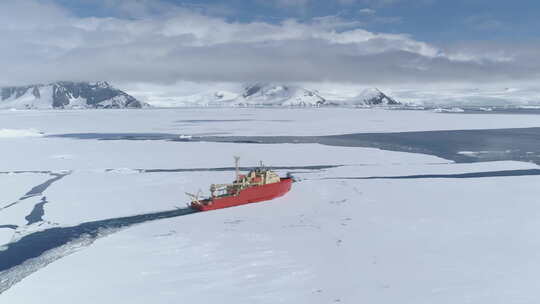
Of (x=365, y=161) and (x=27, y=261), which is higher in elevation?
(x=365, y=161)

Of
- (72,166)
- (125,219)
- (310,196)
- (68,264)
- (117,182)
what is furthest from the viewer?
(72,166)

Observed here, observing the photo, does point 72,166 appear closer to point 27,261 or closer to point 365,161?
point 27,261

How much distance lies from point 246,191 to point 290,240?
608 centimetres

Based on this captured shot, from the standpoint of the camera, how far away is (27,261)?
13.1 m

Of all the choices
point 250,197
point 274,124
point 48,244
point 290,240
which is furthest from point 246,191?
point 274,124

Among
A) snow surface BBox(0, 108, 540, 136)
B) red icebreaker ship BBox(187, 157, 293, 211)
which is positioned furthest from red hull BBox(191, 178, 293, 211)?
snow surface BBox(0, 108, 540, 136)

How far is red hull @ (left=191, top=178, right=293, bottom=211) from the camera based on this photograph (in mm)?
19188

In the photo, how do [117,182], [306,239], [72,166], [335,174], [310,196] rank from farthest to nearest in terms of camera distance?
[72,166] → [335,174] → [117,182] → [310,196] → [306,239]

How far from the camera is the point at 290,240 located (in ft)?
47.1

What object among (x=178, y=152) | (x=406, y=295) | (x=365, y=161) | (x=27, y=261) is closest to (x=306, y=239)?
(x=406, y=295)

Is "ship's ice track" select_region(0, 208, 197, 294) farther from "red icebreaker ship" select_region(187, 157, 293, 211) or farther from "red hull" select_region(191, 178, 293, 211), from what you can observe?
"red icebreaker ship" select_region(187, 157, 293, 211)

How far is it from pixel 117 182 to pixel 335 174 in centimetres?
1297

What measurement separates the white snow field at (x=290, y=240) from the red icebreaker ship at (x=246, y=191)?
517mm

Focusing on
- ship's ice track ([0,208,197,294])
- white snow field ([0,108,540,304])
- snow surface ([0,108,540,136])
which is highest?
snow surface ([0,108,540,136])
